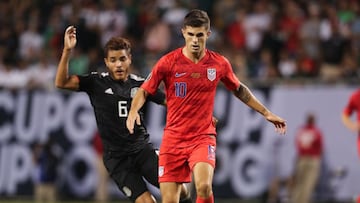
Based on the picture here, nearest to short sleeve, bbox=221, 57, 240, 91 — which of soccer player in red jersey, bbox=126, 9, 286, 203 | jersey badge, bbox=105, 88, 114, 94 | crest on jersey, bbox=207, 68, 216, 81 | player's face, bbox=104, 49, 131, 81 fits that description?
soccer player in red jersey, bbox=126, 9, 286, 203

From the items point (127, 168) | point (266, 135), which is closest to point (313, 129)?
point (266, 135)

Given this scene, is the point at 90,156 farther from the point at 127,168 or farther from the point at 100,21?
the point at 127,168

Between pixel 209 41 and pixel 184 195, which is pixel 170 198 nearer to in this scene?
pixel 184 195

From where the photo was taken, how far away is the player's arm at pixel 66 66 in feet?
40.0

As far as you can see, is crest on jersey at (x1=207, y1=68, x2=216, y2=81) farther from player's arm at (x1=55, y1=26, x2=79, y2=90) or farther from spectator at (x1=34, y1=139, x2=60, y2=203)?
spectator at (x1=34, y1=139, x2=60, y2=203)

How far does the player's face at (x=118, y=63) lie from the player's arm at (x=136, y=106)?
0.90 m

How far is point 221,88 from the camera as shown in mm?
22516

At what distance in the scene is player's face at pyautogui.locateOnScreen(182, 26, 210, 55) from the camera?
11.7m

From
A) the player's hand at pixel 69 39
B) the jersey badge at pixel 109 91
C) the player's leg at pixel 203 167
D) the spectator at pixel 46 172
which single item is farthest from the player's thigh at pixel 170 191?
the spectator at pixel 46 172

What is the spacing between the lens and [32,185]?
23641mm

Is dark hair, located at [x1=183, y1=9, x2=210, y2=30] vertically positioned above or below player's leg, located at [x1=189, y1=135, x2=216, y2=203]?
above

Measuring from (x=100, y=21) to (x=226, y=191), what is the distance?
5.18m

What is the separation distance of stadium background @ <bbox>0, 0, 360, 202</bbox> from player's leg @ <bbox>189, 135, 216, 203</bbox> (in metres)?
9.89

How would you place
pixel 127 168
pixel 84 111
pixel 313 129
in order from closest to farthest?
1. pixel 127 168
2. pixel 313 129
3. pixel 84 111
